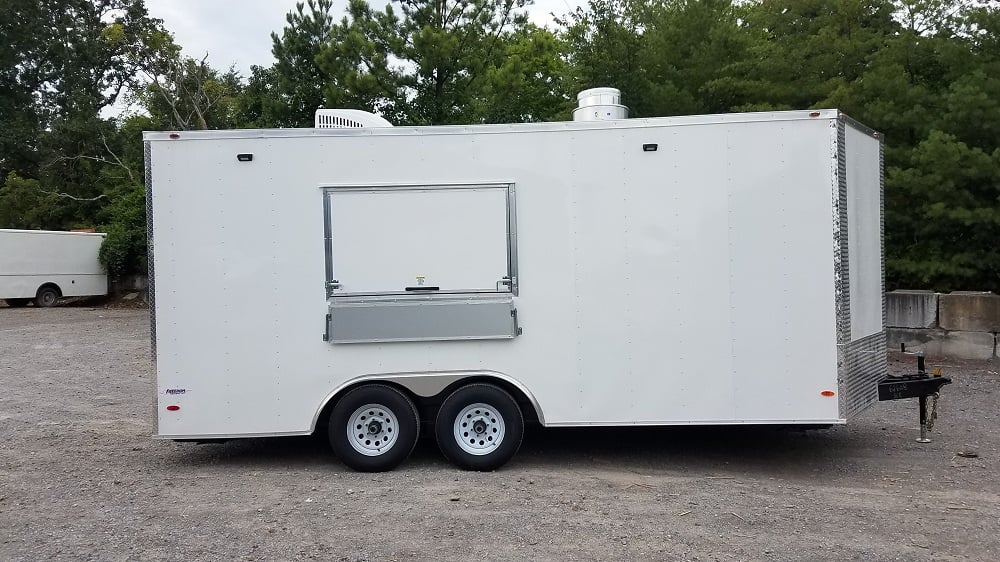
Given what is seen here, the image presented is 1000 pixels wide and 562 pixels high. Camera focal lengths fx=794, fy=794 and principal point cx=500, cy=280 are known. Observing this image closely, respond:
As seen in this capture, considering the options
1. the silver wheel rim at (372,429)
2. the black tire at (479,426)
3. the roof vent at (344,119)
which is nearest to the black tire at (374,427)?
the silver wheel rim at (372,429)

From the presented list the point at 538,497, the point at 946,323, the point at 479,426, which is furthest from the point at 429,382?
the point at 946,323

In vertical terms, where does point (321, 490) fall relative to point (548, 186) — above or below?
below

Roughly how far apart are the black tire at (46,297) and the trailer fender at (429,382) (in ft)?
72.7

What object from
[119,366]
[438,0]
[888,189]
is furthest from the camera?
[438,0]

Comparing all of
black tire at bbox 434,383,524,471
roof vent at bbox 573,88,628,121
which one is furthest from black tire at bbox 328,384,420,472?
roof vent at bbox 573,88,628,121

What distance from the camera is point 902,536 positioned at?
4852 mm

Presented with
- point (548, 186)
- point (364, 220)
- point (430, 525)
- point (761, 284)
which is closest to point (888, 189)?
point (761, 284)

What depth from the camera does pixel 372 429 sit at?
6.41 m

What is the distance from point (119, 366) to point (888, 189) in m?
12.3

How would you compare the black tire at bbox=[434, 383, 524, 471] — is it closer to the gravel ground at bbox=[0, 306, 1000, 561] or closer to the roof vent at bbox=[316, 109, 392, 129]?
the gravel ground at bbox=[0, 306, 1000, 561]

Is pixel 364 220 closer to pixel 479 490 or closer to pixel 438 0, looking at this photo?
pixel 479 490

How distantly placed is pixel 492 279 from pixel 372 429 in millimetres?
1560

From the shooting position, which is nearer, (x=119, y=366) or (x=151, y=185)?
(x=151, y=185)

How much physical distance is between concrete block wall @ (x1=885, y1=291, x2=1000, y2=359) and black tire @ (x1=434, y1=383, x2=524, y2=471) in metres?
8.01
